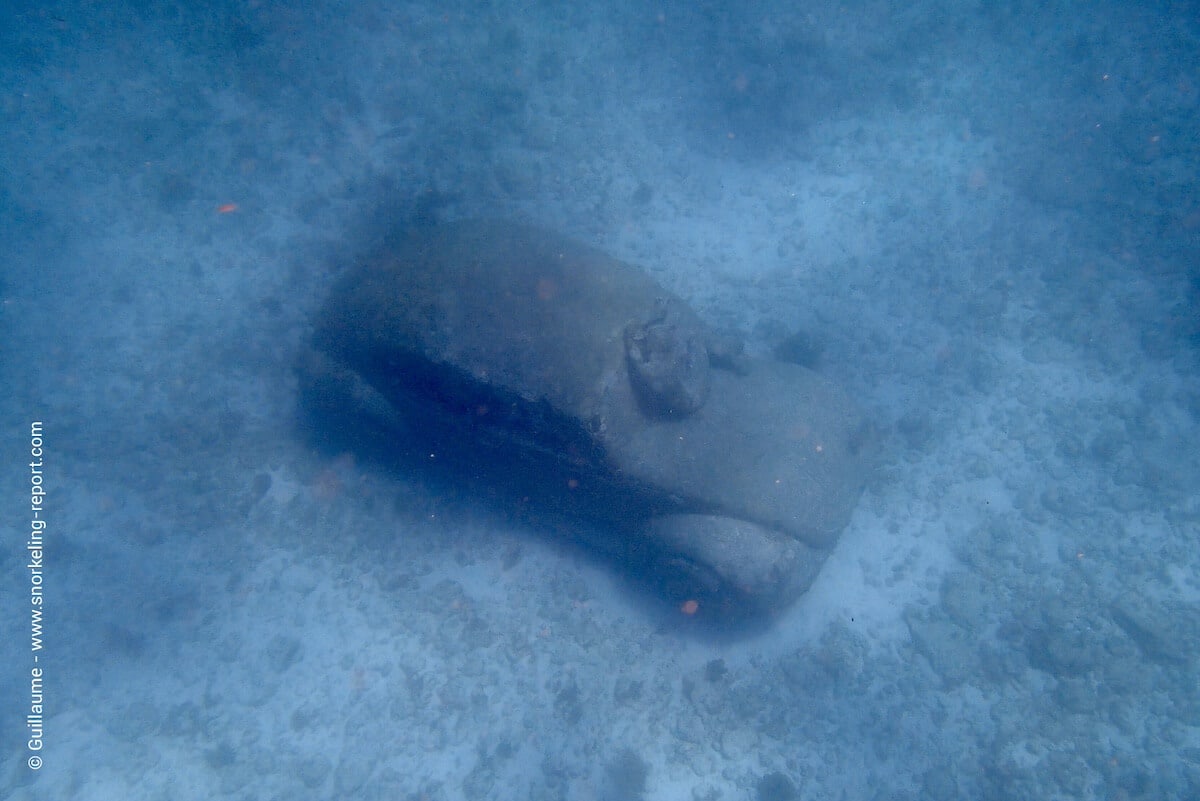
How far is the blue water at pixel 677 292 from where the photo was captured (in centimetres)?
706

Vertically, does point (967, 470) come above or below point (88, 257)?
above

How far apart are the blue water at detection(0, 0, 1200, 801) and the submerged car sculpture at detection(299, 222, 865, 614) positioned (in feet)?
4.54

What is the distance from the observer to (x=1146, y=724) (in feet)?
24.0

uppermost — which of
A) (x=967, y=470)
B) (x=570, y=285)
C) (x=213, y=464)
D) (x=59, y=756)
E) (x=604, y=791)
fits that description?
(x=570, y=285)

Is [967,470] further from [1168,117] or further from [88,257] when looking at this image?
[88,257]

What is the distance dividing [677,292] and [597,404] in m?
3.87

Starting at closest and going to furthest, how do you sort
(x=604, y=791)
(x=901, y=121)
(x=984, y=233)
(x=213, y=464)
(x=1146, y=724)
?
(x=604, y=791), (x=1146, y=724), (x=213, y=464), (x=984, y=233), (x=901, y=121)

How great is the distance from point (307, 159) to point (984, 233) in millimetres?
11871

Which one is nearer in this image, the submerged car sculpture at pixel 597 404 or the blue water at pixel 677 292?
the submerged car sculpture at pixel 597 404

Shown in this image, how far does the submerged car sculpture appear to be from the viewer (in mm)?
5844

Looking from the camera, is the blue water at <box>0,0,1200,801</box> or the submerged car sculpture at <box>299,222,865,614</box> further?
the blue water at <box>0,0,1200,801</box>

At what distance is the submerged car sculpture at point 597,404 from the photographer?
19.2ft

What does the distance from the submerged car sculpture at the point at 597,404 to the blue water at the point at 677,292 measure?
138 cm

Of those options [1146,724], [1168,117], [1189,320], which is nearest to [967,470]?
[1146,724]
